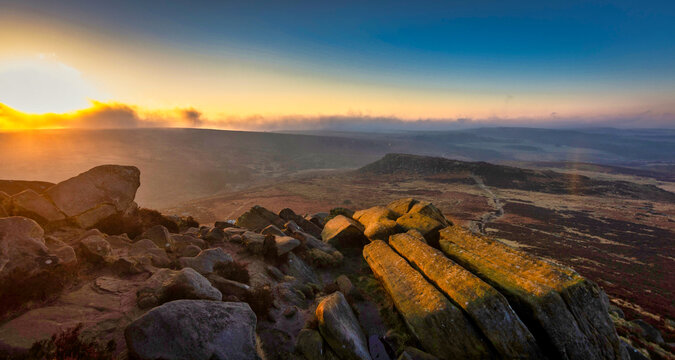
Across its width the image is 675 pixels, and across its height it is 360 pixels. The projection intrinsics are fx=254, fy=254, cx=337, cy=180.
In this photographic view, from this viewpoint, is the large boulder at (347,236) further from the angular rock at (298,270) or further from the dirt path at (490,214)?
the dirt path at (490,214)

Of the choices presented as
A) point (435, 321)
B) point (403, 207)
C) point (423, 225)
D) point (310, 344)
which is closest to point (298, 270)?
point (310, 344)

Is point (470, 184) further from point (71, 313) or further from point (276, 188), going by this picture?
point (71, 313)

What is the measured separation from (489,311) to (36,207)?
22.3m

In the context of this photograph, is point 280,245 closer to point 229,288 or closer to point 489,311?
point 229,288

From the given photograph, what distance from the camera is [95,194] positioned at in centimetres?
1616

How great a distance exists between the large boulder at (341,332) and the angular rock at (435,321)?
2321mm

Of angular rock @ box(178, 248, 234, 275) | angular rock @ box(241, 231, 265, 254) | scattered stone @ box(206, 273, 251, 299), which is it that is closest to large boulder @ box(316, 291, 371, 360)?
scattered stone @ box(206, 273, 251, 299)

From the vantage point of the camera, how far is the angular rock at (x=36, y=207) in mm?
13055

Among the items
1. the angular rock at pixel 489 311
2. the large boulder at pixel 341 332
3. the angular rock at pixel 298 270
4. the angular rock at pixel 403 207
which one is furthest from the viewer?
the angular rock at pixel 403 207

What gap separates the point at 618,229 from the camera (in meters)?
59.6

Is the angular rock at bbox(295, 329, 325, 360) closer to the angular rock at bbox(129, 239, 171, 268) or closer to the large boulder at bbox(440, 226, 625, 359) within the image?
the large boulder at bbox(440, 226, 625, 359)

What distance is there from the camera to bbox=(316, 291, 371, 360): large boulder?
9.13 m

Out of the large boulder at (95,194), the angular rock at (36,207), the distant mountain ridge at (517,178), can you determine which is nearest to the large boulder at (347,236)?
the large boulder at (95,194)

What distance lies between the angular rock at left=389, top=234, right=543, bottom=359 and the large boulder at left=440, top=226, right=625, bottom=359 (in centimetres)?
99
